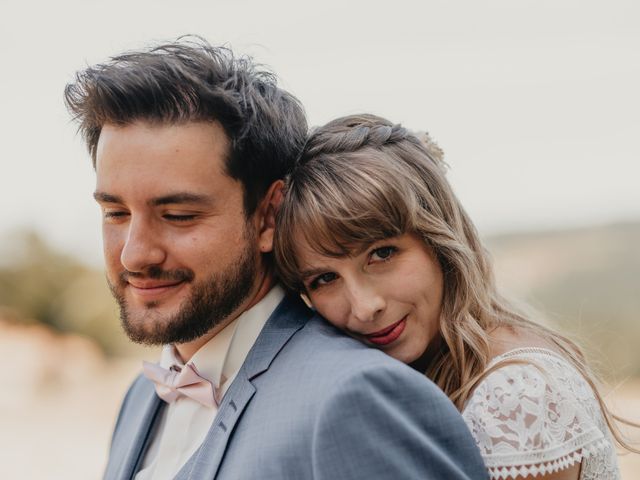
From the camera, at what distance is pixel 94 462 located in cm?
905

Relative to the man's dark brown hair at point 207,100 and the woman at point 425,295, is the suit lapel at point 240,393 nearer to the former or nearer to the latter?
the woman at point 425,295

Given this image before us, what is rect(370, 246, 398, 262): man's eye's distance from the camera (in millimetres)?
2480

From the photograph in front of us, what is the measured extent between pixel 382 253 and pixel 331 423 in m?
0.77

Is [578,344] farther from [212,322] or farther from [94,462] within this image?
[94,462]

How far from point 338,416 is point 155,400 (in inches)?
39.5

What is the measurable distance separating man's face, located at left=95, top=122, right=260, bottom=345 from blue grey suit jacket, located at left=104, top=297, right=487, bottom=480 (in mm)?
256

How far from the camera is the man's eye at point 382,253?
2480 mm

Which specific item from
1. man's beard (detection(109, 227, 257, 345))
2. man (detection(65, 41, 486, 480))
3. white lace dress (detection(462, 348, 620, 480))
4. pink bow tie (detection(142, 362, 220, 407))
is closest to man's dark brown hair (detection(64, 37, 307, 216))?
man (detection(65, 41, 486, 480))

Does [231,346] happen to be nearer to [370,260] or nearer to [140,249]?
[140,249]

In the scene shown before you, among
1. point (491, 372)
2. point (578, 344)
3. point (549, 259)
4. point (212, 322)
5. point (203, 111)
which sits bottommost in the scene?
point (549, 259)

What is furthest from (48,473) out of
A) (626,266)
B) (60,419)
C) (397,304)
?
(626,266)

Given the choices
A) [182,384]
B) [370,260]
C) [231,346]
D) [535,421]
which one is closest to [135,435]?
[182,384]

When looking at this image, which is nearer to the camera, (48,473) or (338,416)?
(338,416)

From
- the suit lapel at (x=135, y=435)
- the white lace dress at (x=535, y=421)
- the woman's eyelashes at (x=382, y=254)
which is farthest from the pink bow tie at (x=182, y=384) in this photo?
the white lace dress at (x=535, y=421)
